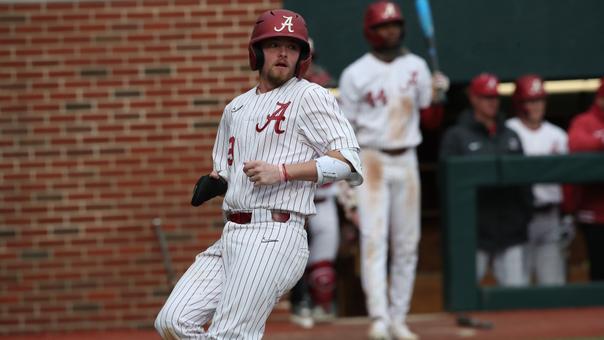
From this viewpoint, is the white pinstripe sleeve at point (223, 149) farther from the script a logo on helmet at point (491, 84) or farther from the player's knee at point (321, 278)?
the script a logo on helmet at point (491, 84)

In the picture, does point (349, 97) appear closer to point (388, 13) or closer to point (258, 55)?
point (388, 13)

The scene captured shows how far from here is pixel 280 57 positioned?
18.7 ft

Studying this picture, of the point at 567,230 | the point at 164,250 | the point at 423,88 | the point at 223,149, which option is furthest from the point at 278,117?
the point at 567,230

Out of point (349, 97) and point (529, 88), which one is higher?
point (349, 97)

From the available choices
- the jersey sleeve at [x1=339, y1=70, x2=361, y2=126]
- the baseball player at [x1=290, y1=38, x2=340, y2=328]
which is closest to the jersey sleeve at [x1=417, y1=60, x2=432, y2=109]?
the jersey sleeve at [x1=339, y1=70, x2=361, y2=126]

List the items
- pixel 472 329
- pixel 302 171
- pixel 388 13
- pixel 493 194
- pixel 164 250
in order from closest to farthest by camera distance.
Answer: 1. pixel 302 171
2. pixel 388 13
3. pixel 472 329
4. pixel 164 250
5. pixel 493 194

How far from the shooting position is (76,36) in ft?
30.9

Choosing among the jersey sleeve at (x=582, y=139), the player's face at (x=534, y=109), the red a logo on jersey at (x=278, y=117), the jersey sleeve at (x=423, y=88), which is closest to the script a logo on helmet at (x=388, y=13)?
the jersey sleeve at (x=423, y=88)

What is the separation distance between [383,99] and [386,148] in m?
0.33

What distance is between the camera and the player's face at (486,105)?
9.46m

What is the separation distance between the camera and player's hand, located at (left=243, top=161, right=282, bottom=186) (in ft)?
17.4

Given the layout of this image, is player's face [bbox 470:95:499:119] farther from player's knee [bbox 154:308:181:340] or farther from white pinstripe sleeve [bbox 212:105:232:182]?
player's knee [bbox 154:308:181:340]

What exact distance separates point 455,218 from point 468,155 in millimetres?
486

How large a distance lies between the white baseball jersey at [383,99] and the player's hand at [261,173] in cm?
325
